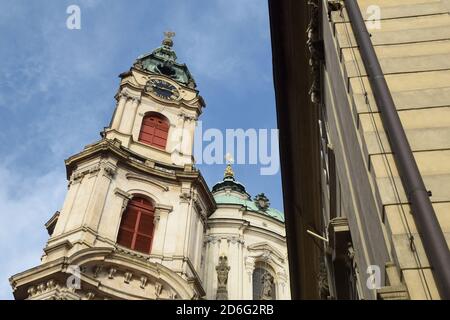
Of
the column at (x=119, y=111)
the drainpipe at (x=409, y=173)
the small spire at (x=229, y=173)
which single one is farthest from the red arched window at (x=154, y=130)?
the drainpipe at (x=409, y=173)

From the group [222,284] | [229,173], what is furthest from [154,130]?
[229,173]

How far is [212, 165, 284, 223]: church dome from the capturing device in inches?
1655

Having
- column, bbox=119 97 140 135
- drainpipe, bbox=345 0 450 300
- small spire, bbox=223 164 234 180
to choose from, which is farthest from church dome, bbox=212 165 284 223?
drainpipe, bbox=345 0 450 300

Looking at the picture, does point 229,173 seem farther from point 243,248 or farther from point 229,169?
point 243,248

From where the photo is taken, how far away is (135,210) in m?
29.4

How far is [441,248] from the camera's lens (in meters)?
5.15

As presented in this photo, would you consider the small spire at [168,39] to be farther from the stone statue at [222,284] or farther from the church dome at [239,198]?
the stone statue at [222,284]

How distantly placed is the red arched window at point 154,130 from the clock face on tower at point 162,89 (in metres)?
2.21

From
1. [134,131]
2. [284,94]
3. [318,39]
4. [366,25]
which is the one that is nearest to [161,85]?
[134,131]

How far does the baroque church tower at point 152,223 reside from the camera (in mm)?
24406

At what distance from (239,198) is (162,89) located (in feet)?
36.7

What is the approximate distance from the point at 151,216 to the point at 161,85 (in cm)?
1361

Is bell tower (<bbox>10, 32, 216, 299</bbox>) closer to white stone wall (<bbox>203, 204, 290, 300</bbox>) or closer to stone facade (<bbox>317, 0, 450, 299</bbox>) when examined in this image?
white stone wall (<bbox>203, 204, 290, 300</bbox>)
